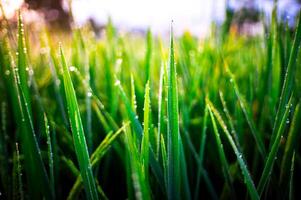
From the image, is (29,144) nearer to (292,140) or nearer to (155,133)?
(155,133)

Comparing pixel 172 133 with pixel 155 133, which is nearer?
pixel 172 133

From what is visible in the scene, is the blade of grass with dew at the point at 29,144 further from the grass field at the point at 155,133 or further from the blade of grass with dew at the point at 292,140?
the blade of grass with dew at the point at 292,140

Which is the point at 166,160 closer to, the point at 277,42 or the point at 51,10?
the point at 277,42

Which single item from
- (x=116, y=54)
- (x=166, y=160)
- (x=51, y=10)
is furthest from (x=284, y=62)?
(x=51, y=10)

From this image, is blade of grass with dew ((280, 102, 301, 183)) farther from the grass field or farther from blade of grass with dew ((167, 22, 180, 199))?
blade of grass with dew ((167, 22, 180, 199))

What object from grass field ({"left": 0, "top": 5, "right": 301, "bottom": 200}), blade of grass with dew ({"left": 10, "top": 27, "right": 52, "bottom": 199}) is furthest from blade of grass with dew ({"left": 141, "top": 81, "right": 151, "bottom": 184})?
blade of grass with dew ({"left": 10, "top": 27, "right": 52, "bottom": 199})

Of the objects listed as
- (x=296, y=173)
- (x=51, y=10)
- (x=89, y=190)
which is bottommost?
(x=296, y=173)

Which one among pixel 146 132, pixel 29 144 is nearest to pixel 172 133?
pixel 146 132
